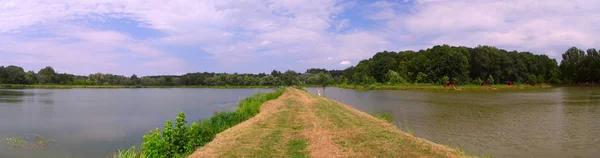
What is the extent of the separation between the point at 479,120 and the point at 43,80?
120 m

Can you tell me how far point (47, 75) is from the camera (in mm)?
104250

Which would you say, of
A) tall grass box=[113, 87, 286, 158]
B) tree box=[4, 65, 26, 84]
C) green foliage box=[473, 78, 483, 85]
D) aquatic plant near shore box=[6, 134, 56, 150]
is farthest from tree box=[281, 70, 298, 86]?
tall grass box=[113, 87, 286, 158]

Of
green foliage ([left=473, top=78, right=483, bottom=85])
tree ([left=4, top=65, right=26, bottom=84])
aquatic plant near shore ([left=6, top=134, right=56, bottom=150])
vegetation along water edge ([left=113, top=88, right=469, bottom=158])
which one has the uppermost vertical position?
tree ([left=4, top=65, right=26, bottom=84])

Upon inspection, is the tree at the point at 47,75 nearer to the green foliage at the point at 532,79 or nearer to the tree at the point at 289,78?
the tree at the point at 289,78

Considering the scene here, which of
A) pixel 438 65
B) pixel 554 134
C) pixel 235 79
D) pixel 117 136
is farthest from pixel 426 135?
pixel 235 79

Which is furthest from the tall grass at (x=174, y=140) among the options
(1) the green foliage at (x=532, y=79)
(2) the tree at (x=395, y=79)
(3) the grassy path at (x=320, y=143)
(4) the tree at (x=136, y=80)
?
(4) the tree at (x=136, y=80)

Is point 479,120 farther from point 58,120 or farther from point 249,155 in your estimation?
point 58,120

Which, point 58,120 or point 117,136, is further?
point 58,120

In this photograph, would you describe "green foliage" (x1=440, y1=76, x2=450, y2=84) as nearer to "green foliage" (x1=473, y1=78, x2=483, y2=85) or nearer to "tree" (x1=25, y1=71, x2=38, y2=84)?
"green foliage" (x1=473, y1=78, x2=483, y2=85)

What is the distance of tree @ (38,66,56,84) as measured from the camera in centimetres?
10138

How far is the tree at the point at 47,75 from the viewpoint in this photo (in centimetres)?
10138

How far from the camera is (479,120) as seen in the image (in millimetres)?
18844

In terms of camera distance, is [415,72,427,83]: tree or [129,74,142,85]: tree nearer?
[415,72,427,83]: tree

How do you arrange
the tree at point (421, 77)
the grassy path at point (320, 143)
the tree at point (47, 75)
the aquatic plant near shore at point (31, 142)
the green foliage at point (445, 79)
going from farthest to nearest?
the tree at point (47, 75)
the tree at point (421, 77)
the green foliage at point (445, 79)
the aquatic plant near shore at point (31, 142)
the grassy path at point (320, 143)
